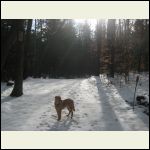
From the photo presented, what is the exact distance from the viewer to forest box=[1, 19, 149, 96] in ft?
26.1

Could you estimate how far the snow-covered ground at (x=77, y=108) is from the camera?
23.2 ft

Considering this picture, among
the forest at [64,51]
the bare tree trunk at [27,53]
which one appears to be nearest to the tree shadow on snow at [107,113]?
the forest at [64,51]

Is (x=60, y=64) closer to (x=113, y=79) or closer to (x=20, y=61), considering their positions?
(x=20, y=61)

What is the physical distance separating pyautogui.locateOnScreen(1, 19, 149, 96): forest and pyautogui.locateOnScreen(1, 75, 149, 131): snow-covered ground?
42cm

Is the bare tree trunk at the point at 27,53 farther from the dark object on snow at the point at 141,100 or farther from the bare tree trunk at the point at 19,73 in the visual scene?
the dark object on snow at the point at 141,100

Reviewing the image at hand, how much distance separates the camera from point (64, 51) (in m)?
13.2

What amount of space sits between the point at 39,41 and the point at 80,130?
6.16 metres

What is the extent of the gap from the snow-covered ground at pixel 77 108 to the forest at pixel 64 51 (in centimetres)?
42

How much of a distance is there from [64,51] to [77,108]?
16.6 feet

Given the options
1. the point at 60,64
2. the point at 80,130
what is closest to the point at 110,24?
the point at 60,64

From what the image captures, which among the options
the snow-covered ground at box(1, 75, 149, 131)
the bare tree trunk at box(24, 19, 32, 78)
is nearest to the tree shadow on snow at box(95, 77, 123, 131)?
the snow-covered ground at box(1, 75, 149, 131)

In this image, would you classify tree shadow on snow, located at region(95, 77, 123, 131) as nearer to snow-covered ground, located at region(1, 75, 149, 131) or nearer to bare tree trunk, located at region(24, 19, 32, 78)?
snow-covered ground, located at region(1, 75, 149, 131)

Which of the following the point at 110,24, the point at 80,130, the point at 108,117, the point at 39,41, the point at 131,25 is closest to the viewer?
the point at 80,130

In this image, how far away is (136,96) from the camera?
27.2 ft
